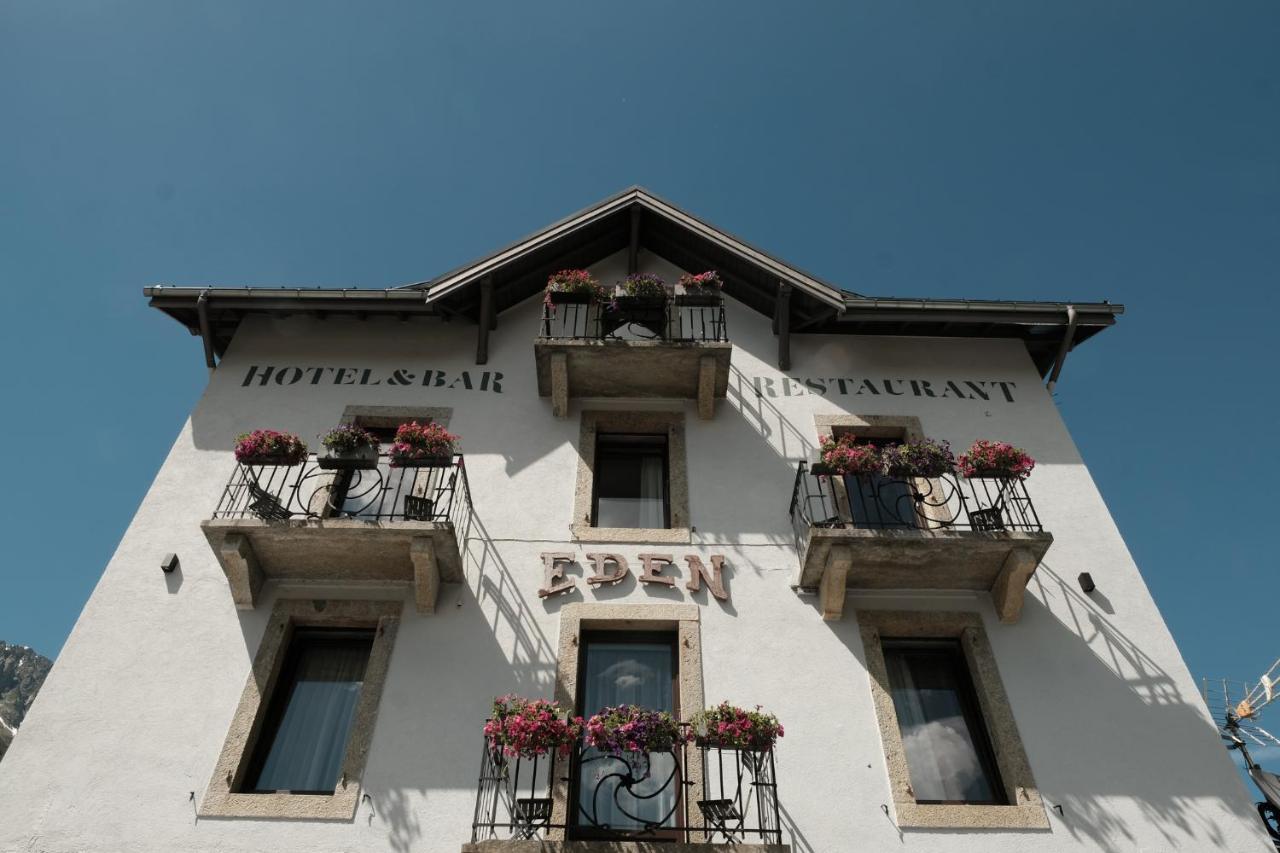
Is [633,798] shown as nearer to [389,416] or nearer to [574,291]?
[389,416]

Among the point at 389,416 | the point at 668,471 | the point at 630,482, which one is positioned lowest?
A: the point at 630,482

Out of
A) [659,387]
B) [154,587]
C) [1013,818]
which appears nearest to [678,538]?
[659,387]

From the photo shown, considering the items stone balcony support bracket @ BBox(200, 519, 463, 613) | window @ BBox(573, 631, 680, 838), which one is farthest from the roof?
window @ BBox(573, 631, 680, 838)

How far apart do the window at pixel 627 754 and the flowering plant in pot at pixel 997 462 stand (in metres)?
3.84

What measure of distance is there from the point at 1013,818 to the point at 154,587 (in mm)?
9140

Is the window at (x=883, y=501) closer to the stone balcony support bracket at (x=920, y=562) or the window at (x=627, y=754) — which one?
the stone balcony support bracket at (x=920, y=562)

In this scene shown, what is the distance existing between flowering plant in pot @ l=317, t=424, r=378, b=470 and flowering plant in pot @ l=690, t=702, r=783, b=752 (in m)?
4.78

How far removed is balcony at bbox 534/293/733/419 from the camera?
11438mm

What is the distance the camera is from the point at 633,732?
725cm

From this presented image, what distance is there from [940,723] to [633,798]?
10.7 feet

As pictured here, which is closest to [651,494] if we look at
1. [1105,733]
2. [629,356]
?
[629,356]

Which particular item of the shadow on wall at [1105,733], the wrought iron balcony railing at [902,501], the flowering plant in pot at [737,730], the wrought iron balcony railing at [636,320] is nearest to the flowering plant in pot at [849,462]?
the wrought iron balcony railing at [902,501]

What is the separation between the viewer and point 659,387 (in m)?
11.9

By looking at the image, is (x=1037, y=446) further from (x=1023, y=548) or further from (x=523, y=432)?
(x=523, y=432)
